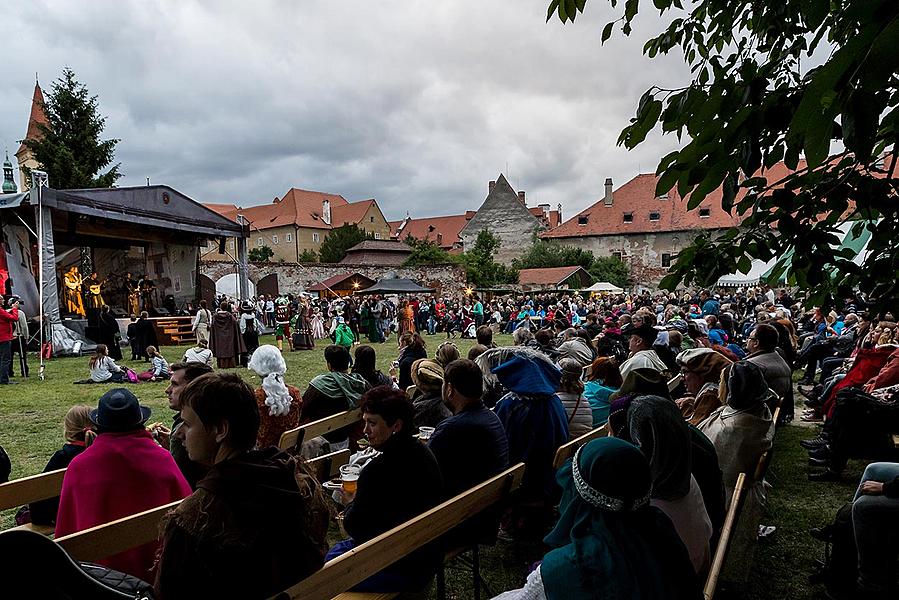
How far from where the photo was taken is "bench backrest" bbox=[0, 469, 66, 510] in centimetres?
307

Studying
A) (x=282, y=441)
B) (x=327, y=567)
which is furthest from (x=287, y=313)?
(x=327, y=567)

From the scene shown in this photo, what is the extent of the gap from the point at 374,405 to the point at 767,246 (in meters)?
1.93

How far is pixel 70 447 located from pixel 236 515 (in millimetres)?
2422

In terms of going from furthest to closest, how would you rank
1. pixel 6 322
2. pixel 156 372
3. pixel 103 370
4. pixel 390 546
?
pixel 156 372 < pixel 103 370 < pixel 6 322 < pixel 390 546

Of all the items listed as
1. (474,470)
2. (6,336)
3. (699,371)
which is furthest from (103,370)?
(699,371)

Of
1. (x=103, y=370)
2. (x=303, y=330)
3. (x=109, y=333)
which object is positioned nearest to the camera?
(x=103, y=370)

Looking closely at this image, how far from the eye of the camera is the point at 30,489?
3156 millimetres

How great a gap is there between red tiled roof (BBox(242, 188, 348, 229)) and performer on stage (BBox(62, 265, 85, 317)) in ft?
188

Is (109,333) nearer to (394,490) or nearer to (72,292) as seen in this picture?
(72,292)

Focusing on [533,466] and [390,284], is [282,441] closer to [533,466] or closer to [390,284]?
[533,466]

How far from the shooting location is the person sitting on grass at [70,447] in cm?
337

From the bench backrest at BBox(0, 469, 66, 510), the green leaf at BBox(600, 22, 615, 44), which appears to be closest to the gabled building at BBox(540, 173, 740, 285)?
the green leaf at BBox(600, 22, 615, 44)

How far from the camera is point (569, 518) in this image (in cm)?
191

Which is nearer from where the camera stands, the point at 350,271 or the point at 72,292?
the point at 72,292
